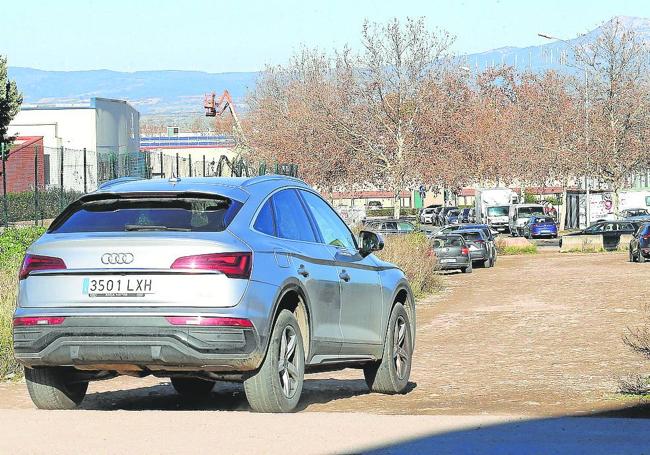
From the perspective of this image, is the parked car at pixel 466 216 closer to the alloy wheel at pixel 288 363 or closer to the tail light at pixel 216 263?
the alloy wheel at pixel 288 363

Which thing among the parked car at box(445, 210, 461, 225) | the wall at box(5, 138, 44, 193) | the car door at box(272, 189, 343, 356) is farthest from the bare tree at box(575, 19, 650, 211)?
the car door at box(272, 189, 343, 356)

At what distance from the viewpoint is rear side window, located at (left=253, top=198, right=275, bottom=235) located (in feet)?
30.7

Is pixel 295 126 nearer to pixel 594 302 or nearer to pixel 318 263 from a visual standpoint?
pixel 594 302

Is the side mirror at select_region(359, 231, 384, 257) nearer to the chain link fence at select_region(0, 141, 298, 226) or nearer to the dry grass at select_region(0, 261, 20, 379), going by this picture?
the dry grass at select_region(0, 261, 20, 379)

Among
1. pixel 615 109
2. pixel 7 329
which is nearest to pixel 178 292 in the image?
pixel 7 329

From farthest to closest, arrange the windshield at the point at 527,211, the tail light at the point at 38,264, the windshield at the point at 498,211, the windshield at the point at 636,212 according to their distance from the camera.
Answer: the windshield at the point at 498,211, the windshield at the point at 636,212, the windshield at the point at 527,211, the tail light at the point at 38,264

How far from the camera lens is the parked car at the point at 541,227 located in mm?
70625

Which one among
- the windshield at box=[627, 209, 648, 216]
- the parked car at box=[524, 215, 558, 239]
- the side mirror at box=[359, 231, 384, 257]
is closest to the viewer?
the side mirror at box=[359, 231, 384, 257]

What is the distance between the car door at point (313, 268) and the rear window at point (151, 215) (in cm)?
63

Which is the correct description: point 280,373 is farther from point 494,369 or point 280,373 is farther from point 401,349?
point 494,369

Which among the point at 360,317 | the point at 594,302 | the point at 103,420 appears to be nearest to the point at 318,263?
the point at 360,317

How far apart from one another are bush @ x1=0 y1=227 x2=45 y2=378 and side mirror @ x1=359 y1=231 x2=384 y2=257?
A: 4.57 m

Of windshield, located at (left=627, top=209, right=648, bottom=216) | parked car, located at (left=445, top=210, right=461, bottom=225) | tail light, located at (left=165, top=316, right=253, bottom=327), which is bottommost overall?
parked car, located at (left=445, top=210, right=461, bottom=225)

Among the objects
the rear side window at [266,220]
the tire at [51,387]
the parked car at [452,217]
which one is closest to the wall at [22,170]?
the tire at [51,387]
